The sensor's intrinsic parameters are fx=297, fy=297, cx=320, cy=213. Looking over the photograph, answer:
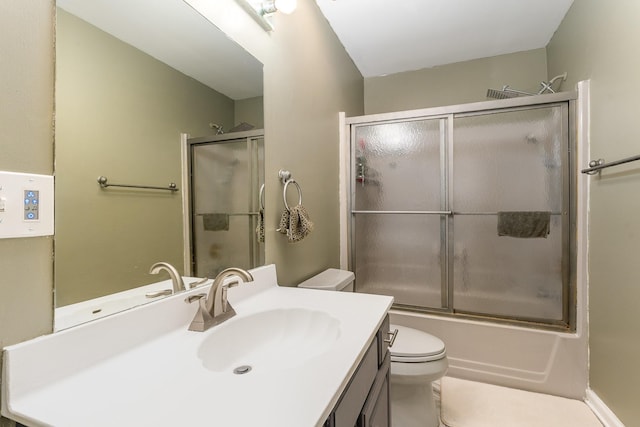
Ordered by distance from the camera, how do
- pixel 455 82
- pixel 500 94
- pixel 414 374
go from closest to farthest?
pixel 414 374, pixel 500 94, pixel 455 82

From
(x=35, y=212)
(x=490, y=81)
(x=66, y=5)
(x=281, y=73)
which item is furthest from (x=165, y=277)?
(x=490, y=81)

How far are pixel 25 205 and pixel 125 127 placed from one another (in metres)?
0.32

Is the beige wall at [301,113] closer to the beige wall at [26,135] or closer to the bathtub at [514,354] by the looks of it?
the beige wall at [26,135]

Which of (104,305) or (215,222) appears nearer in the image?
(104,305)

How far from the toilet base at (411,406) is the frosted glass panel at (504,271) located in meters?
0.74

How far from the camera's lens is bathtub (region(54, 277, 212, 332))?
619 mm

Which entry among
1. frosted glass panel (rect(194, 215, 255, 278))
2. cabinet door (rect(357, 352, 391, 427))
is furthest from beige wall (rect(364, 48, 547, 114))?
cabinet door (rect(357, 352, 391, 427))

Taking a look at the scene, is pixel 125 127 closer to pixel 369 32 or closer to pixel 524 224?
pixel 369 32

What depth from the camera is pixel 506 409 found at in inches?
63.6

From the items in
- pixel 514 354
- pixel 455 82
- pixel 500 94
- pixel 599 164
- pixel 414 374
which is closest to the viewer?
pixel 414 374

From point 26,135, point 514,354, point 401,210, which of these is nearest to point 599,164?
point 401,210

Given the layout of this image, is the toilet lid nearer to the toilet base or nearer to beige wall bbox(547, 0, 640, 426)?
the toilet base

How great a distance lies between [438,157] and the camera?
204cm

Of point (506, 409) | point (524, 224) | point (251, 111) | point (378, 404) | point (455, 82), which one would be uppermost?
point (455, 82)
